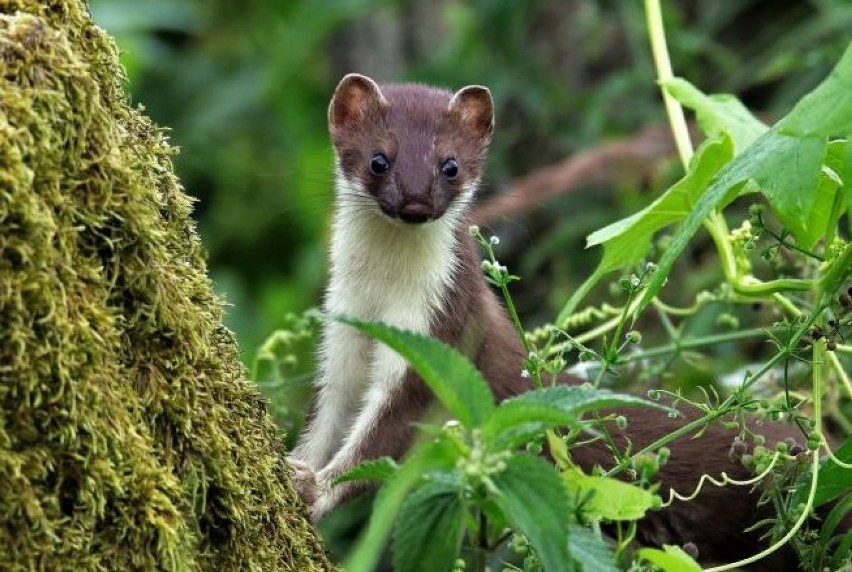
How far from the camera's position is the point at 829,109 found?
9.15ft

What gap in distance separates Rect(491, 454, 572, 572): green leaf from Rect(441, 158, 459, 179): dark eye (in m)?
2.62

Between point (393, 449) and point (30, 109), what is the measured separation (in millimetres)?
2058

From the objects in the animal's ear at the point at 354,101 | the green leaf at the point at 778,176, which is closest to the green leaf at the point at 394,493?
the green leaf at the point at 778,176

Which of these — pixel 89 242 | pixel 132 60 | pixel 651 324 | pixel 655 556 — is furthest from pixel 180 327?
pixel 132 60

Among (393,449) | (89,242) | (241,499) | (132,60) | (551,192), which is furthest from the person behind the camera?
(132,60)

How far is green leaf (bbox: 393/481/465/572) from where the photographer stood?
264cm

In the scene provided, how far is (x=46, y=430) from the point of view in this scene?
271 centimetres

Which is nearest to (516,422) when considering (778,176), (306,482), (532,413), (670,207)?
(532,413)

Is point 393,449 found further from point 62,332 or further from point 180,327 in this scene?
point 62,332

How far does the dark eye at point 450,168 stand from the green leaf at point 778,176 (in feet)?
6.93

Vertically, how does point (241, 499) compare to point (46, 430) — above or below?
below

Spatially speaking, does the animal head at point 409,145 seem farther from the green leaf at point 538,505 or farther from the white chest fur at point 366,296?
the green leaf at point 538,505

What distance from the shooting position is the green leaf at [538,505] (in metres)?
2.50

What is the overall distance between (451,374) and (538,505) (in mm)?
273
